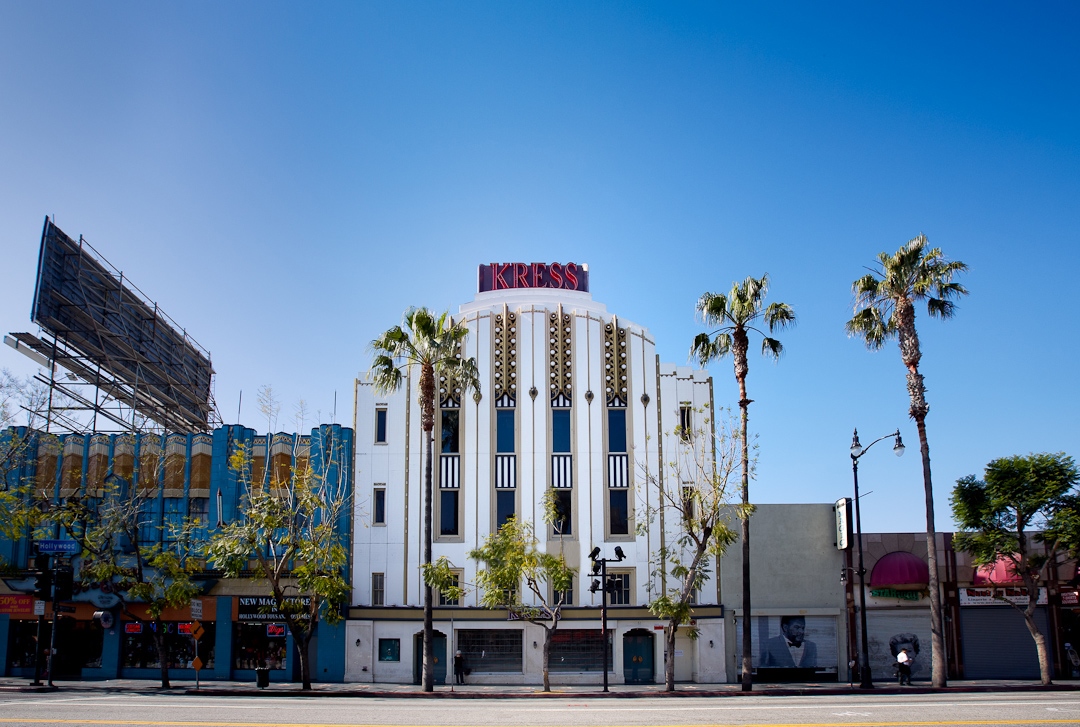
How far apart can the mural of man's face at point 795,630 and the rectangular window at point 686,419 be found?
9.04 m

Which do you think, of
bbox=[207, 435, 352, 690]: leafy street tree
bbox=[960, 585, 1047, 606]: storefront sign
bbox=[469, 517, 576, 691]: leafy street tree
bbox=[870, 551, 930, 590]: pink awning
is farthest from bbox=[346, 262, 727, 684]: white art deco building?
bbox=[960, 585, 1047, 606]: storefront sign

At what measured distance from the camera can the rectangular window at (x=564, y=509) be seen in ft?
132

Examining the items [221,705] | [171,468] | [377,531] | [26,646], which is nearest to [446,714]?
[221,705]

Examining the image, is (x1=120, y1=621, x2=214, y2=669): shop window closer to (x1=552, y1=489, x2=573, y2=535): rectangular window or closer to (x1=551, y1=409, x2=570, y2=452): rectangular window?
(x1=552, y1=489, x2=573, y2=535): rectangular window

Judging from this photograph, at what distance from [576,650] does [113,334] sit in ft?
95.1

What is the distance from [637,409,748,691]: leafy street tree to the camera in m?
34.1

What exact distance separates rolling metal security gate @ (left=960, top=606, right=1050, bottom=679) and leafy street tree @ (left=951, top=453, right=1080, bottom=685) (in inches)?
149

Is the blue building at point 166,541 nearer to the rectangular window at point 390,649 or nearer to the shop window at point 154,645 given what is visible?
the shop window at point 154,645

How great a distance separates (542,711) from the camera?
25.3 metres

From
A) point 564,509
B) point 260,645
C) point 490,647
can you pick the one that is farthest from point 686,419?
point 260,645

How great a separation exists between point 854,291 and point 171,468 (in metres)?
31.2

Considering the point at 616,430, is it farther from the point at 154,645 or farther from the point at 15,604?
the point at 15,604

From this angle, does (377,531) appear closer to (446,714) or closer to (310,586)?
(310,586)

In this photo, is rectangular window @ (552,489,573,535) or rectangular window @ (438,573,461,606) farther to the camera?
rectangular window @ (552,489,573,535)
